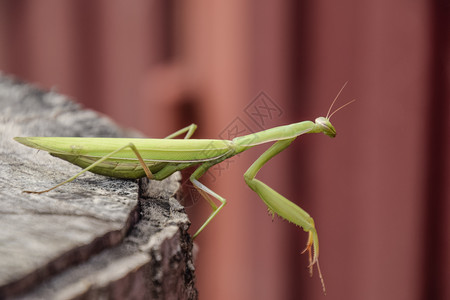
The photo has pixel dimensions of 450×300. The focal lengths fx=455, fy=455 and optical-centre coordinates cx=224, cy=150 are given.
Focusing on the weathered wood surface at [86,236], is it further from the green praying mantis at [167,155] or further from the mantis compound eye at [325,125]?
the mantis compound eye at [325,125]

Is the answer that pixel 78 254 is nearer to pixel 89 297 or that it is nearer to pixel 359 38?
pixel 89 297

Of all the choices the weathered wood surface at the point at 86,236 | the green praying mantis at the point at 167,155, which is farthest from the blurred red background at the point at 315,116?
the weathered wood surface at the point at 86,236

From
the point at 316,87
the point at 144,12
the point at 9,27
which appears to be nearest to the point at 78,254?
the point at 316,87

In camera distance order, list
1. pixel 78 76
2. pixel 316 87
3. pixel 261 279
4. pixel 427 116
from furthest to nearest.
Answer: pixel 78 76 → pixel 261 279 → pixel 316 87 → pixel 427 116

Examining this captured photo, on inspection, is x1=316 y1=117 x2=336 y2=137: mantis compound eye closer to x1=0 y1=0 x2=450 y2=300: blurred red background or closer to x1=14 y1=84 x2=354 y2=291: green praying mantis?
x1=14 y1=84 x2=354 y2=291: green praying mantis

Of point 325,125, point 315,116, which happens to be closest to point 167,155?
point 325,125

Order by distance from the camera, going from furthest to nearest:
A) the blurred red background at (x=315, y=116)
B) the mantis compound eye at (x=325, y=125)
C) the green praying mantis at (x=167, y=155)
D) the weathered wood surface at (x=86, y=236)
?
the blurred red background at (x=315, y=116) < the mantis compound eye at (x=325, y=125) < the green praying mantis at (x=167, y=155) < the weathered wood surface at (x=86, y=236)

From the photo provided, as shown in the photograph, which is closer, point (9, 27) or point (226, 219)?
point (226, 219)
